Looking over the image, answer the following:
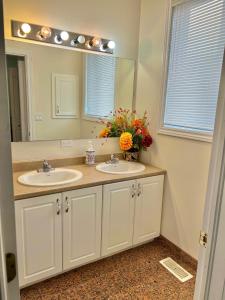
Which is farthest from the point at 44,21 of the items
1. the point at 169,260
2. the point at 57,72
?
the point at 169,260

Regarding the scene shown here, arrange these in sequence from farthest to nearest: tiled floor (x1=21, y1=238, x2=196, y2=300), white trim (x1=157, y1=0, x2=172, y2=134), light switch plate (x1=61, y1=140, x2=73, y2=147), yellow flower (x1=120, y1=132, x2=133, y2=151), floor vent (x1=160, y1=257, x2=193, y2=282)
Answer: yellow flower (x1=120, y1=132, x2=133, y2=151)
light switch plate (x1=61, y1=140, x2=73, y2=147)
white trim (x1=157, y1=0, x2=172, y2=134)
floor vent (x1=160, y1=257, x2=193, y2=282)
tiled floor (x1=21, y1=238, x2=196, y2=300)

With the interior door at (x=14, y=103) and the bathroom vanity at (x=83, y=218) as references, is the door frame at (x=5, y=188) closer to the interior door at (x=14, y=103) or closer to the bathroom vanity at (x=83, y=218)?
the bathroom vanity at (x=83, y=218)

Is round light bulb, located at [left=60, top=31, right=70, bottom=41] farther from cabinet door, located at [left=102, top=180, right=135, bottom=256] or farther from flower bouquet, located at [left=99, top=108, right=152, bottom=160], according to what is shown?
cabinet door, located at [left=102, top=180, right=135, bottom=256]

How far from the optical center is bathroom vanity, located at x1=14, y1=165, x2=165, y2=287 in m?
1.67

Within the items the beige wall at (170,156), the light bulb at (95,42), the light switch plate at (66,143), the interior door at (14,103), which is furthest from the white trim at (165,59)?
the interior door at (14,103)

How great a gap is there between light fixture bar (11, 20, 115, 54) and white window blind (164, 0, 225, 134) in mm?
700

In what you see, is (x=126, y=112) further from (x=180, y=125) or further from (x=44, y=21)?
(x=44, y=21)

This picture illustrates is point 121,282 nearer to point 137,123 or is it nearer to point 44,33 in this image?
point 137,123

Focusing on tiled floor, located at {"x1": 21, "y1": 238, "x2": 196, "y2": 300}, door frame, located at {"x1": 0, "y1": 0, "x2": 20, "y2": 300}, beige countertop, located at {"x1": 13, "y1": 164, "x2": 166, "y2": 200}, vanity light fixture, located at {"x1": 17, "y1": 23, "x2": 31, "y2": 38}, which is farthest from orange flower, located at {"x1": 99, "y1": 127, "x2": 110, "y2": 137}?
door frame, located at {"x1": 0, "y1": 0, "x2": 20, "y2": 300}

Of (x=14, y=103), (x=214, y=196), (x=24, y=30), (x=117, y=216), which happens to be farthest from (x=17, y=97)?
(x=214, y=196)

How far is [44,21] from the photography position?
6.53ft

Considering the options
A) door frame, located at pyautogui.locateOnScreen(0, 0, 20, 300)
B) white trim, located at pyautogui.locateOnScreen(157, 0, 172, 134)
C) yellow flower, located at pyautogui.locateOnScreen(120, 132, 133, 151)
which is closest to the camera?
door frame, located at pyautogui.locateOnScreen(0, 0, 20, 300)

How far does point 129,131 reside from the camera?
2.52 m

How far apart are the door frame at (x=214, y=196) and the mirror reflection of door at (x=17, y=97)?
1.68 metres
